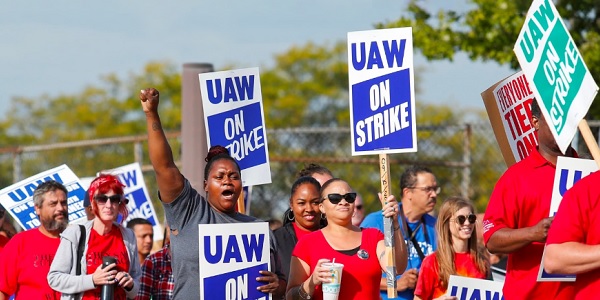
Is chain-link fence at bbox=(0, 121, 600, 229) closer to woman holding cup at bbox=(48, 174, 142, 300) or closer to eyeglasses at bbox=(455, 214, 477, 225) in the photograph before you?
eyeglasses at bbox=(455, 214, 477, 225)

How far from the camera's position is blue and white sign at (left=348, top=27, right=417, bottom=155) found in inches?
270

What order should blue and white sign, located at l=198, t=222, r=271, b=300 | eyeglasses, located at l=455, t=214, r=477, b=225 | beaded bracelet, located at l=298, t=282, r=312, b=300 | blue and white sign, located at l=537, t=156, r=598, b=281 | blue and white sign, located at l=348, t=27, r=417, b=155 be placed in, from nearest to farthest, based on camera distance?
blue and white sign, located at l=537, t=156, r=598, b=281 → blue and white sign, located at l=198, t=222, r=271, b=300 → beaded bracelet, located at l=298, t=282, r=312, b=300 → blue and white sign, located at l=348, t=27, r=417, b=155 → eyeglasses, located at l=455, t=214, r=477, b=225

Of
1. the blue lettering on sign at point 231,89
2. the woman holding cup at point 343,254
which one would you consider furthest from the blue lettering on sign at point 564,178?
the blue lettering on sign at point 231,89

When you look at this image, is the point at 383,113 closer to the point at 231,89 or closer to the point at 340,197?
the point at 340,197

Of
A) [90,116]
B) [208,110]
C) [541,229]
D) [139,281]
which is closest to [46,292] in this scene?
[139,281]

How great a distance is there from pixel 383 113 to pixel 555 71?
186cm

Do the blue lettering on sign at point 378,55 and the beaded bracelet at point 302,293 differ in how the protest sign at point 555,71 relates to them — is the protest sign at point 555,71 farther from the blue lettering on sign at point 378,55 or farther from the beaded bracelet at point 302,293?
the beaded bracelet at point 302,293

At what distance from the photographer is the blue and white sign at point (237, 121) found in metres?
8.02

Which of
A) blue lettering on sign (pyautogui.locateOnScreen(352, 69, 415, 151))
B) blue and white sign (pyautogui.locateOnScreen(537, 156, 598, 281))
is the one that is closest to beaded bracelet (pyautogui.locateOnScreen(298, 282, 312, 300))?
blue lettering on sign (pyautogui.locateOnScreen(352, 69, 415, 151))

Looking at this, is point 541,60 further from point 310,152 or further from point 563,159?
point 310,152

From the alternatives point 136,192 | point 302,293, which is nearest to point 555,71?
point 302,293

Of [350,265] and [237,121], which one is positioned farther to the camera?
[237,121]

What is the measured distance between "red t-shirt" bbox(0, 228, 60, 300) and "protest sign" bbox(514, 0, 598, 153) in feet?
13.1

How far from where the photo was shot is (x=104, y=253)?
7.46 meters
